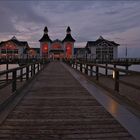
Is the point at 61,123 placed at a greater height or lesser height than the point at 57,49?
lesser

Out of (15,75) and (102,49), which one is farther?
(102,49)

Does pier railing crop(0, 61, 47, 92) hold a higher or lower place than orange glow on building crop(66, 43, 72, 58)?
lower

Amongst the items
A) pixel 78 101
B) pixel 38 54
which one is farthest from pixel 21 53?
pixel 78 101

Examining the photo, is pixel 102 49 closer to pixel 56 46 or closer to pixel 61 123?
pixel 56 46

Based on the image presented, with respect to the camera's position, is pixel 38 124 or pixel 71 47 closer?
pixel 38 124

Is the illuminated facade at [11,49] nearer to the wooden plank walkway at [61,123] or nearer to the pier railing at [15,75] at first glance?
the pier railing at [15,75]

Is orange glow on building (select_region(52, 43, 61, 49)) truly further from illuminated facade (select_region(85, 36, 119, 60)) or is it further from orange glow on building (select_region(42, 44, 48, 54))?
illuminated facade (select_region(85, 36, 119, 60))

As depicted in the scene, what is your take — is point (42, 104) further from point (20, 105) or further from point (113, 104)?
point (113, 104)

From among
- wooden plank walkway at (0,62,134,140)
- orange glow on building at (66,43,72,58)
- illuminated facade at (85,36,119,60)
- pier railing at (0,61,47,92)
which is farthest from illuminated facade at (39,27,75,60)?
wooden plank walkway at (0,62,134,140)

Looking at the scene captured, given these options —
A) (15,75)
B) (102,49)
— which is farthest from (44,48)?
(15,75)

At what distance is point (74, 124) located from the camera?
218 inches

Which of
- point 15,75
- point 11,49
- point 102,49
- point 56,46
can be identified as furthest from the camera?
point 102,49

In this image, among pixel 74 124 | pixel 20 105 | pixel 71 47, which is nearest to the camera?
pixel 74 124

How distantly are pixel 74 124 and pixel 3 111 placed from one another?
2036 mm
